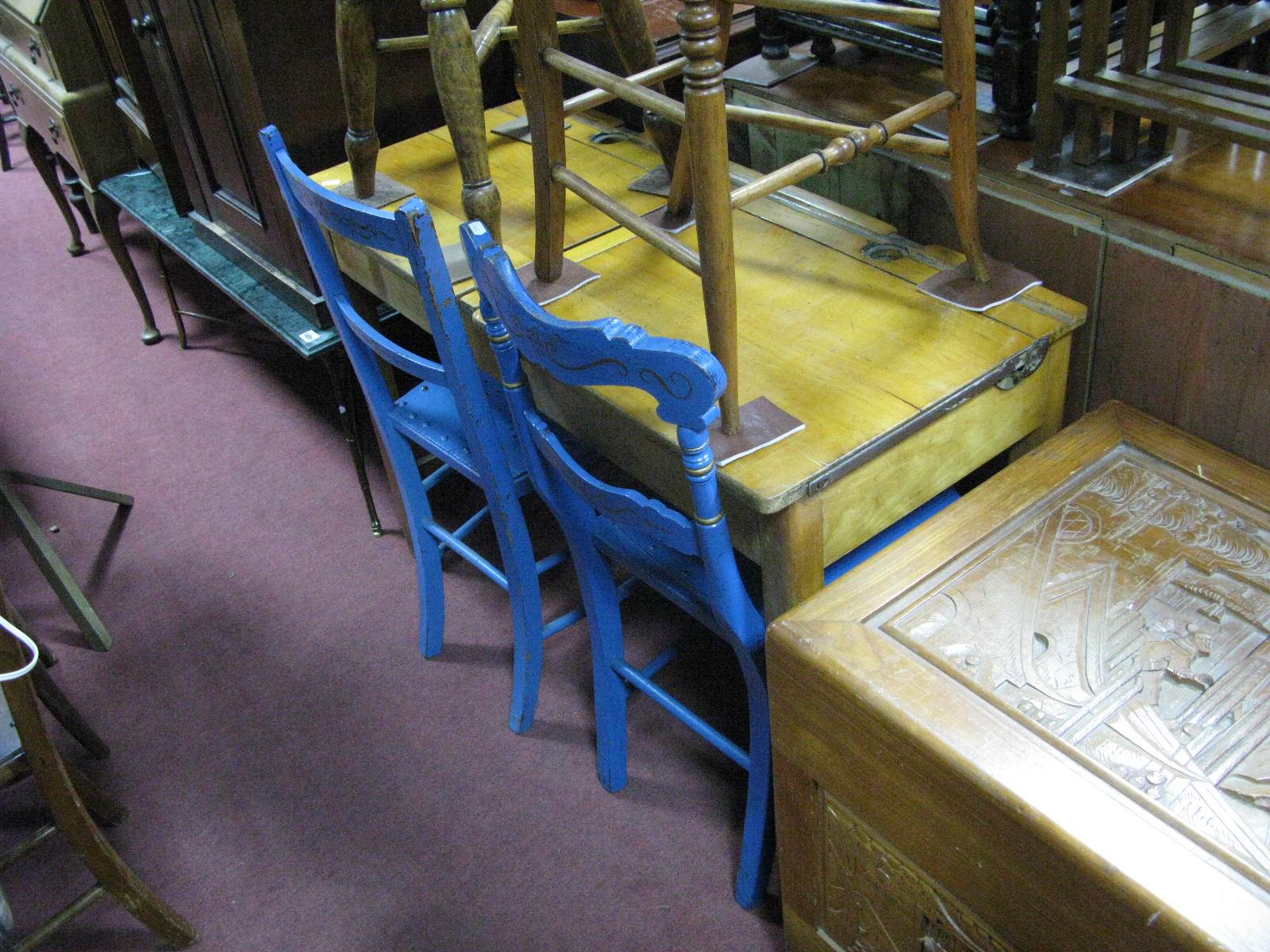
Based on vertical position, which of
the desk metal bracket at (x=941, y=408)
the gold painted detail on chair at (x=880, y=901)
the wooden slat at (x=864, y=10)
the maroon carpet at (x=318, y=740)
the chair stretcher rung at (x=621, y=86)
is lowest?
the maroon carpet at (x=318, y=740)

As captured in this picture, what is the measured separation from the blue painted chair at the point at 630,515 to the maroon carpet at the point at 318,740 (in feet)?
0.43

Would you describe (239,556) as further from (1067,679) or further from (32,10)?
(1067,679)

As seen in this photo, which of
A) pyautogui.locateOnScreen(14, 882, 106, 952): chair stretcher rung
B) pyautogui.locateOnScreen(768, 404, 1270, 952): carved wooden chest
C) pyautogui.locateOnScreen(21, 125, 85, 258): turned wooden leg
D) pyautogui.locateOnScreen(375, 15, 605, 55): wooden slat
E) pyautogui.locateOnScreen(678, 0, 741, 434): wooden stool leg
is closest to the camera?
pyautogui.locateOnScreen(768, 404, 1270, 952): carved wooden chest

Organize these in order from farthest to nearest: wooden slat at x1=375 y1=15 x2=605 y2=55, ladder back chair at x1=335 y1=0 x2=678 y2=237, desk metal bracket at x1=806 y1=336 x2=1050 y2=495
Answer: wooden slat at x1=375 y1=15 x2=605 y2=55 → ladder back chair at x1=335 y1=0 x2=678 y2=237 → desk metal bracket at x1=806 y1=336 x2=1050 y2=495

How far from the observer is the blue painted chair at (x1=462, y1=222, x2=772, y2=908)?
1.15m

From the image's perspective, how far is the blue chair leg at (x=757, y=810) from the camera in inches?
59.3

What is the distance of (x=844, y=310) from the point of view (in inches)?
59.1

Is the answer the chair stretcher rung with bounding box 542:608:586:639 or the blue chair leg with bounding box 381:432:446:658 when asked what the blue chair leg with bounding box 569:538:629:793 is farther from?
the blue chair leg with bounding box 381:432:446:658

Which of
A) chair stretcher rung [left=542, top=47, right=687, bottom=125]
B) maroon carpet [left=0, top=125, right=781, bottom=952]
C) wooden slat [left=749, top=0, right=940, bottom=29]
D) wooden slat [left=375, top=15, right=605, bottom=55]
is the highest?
wooden slat [left=749, top=0, right=940, bottom=29]

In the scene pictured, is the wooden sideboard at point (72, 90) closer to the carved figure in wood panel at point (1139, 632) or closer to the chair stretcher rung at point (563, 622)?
the chair stretcher rung at point (563, 622)

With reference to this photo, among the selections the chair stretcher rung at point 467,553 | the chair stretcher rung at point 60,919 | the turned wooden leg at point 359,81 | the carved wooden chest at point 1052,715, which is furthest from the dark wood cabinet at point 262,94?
the carved wooden chest at point 1052,715

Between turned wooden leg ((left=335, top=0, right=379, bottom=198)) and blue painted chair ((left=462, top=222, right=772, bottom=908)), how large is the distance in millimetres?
581

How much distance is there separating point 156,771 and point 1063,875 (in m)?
1.64

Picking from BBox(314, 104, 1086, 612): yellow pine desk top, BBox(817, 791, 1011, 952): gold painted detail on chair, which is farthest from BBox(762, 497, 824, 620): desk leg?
BBox(817, 791, 1011, 952): gold painted detail on chair
